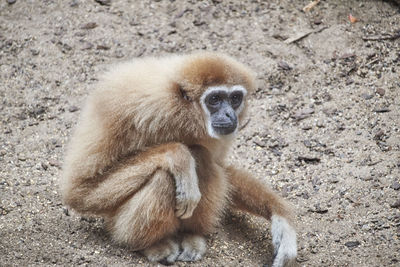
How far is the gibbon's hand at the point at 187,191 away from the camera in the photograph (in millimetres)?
5055

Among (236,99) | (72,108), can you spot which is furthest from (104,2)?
(236,99)

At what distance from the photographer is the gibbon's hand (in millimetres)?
5055

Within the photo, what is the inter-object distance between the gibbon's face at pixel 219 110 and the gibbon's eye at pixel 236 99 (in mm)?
52

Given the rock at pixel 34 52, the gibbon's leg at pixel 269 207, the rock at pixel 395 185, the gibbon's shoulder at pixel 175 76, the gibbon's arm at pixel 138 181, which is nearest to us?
the gibbon's arm at pixel 138 181

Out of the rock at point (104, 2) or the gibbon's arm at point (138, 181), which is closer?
the gibbon's arm at point (138, 181)

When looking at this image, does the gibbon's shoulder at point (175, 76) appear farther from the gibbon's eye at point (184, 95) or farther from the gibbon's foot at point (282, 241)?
the gibbon's foot at point (282, 241)

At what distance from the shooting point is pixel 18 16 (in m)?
8.70

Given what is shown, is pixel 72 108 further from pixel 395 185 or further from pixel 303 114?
pixel 395 185

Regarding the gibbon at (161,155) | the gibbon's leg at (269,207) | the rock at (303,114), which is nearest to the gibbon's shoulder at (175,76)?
the gibbon at (161,155)

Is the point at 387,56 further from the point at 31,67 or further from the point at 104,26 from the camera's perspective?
the point at 31,67

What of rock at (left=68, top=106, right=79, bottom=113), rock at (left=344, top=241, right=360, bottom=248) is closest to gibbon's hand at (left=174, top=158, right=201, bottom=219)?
rock at (left=344, top=241, right=360, bottom=248)

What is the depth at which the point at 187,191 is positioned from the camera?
16.6ft

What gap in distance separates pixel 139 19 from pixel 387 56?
3.74 meters

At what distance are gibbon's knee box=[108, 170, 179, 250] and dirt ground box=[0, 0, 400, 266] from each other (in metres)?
0.21
